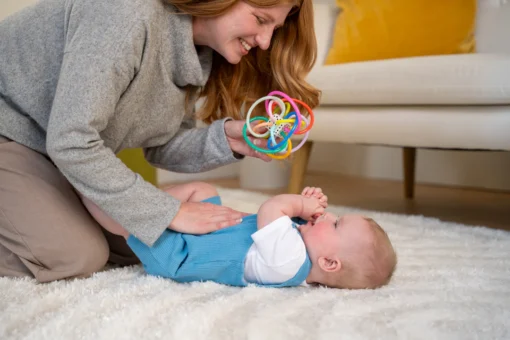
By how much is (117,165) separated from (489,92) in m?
0.94

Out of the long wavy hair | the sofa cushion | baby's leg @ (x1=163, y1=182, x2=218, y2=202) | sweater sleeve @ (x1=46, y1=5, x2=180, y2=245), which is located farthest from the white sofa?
sweater sleeve @ (x1=46, y1=5, x2=180, y2=245)

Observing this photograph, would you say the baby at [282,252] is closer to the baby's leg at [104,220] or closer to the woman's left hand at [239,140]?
the baby's leg at [104,220]

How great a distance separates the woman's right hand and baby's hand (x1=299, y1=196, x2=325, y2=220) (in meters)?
0.11

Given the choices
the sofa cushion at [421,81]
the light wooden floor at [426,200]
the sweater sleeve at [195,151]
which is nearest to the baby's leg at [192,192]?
the sweater sleeve at [195,151]

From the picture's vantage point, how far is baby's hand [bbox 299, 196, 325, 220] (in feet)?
2.98

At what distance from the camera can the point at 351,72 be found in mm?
1560

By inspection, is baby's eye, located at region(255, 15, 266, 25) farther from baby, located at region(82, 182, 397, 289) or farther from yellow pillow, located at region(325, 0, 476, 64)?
yellow pillow, located at region(325, 0, 476, 64)

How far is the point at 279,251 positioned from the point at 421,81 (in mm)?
809

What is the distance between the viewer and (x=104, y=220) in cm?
95

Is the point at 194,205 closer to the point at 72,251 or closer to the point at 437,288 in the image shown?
the point at 72,251

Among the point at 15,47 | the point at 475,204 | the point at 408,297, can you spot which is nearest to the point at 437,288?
the point at 408,297

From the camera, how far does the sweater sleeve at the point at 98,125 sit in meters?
0.78

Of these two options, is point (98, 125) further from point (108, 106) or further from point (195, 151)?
point (195, 151)

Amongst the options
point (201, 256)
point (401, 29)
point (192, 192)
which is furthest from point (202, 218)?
Result: point (401, 29)
